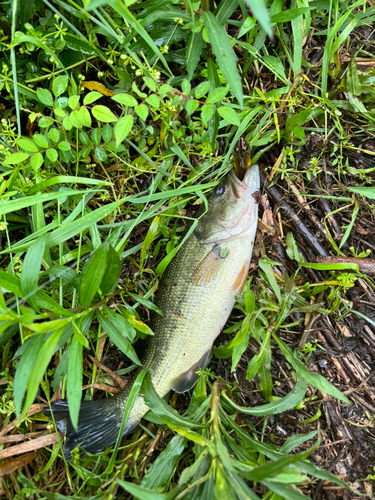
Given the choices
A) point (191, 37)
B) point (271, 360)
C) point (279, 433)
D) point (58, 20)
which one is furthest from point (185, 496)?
point (58, 20)

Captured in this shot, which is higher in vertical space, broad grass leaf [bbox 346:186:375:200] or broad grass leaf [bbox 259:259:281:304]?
broad grass leaf [bbox 346:186:375:200]

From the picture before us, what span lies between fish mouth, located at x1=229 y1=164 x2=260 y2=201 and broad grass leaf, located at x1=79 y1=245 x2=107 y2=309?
115 centimetres

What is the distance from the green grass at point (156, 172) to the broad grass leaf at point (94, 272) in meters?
0.13

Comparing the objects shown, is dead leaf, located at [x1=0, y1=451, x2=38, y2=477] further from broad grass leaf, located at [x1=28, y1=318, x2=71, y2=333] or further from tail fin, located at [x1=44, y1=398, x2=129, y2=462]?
broad grass leaf, located at [x1=28, y1=318, x2=71, y2=333]

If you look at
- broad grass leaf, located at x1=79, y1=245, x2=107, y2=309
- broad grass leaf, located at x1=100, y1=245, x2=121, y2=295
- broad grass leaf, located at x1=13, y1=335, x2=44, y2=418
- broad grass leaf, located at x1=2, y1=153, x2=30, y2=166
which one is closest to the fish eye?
broad grass leaf, located at x1=100, y1=245, x2=121, y2=295

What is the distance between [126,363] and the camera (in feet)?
9.36

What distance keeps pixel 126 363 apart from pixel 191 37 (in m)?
2.43

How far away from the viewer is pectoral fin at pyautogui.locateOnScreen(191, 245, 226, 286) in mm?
2578

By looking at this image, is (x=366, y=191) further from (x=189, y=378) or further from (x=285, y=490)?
(x=285, y=490)

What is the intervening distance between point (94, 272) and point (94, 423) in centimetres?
127

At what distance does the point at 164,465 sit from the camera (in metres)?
2.33

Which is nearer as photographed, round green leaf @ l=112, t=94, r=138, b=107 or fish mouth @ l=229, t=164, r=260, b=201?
round green leaf @ l=112, t=94, r=138, b=107

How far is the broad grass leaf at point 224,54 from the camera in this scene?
1.87 metres

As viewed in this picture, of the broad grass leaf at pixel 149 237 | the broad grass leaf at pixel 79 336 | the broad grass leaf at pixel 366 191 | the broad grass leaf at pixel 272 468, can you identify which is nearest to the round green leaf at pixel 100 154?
the broad grass leaf at pixel 149 237
